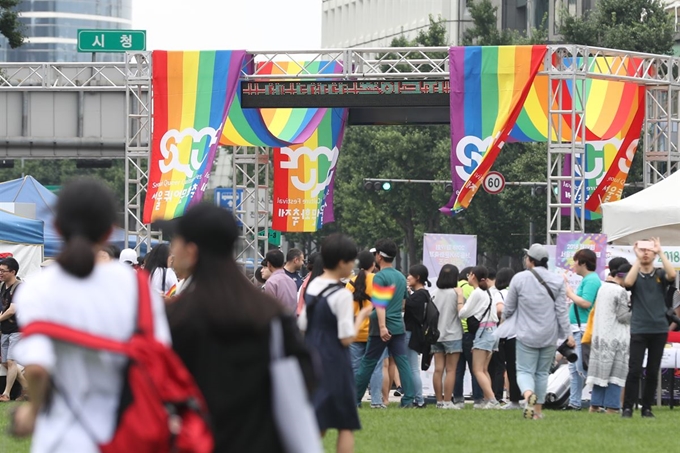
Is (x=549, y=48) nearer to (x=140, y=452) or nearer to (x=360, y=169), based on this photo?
(x=140, y=452)

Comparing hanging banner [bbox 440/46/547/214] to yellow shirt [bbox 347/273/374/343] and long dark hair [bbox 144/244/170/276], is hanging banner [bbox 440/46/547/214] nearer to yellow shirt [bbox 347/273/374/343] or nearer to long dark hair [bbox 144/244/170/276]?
yellow shirt [bbox 347/273/374/343]

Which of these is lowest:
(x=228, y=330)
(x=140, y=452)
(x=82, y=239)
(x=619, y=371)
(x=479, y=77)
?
(x=619, y=371)

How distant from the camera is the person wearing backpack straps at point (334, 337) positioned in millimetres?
7770

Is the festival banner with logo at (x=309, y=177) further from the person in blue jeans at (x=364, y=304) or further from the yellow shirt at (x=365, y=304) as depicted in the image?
the yellow shirt at (x=365, y=304)

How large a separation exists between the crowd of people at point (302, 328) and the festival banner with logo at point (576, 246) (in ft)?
7.79

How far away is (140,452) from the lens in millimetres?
4352

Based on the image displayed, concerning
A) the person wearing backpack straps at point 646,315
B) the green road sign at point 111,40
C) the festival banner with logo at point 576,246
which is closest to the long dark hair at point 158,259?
the person wearing backpack straps at point 646,315

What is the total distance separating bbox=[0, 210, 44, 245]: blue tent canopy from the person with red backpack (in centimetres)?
1853

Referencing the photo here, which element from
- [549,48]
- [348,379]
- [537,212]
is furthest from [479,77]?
[537,212]

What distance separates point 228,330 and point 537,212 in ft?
143

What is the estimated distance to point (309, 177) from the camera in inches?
1164

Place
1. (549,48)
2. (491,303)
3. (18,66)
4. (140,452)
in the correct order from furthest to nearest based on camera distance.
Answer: (18,66) → (549,48) → (491,303) → (140,452)

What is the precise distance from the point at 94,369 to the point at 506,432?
9045 mm

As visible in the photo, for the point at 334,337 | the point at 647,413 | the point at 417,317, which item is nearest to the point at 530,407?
the point at 647,413
